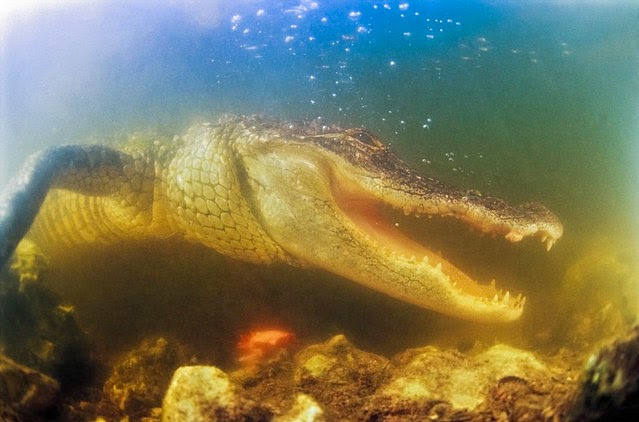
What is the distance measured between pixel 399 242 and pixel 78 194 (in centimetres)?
145

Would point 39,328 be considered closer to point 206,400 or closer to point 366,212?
point 206,400

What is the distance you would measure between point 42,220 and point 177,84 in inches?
31.3

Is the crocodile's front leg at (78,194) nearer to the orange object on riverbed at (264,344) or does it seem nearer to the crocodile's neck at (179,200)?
the crocodile's neck at (179,200)

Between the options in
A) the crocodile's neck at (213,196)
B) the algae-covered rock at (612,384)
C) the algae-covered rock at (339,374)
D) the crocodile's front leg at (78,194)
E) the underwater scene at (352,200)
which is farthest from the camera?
the crocodile's neck at (213,196)

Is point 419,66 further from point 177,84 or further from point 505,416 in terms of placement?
point 505,416

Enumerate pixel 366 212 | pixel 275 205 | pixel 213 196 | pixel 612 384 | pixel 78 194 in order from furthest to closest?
pixel 78 194
pixel 213 196
pixel 275 205
pixel 366 212
pixel 612 384

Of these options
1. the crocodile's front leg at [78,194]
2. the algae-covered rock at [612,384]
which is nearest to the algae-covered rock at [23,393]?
the crocodile's front leg at [78,194]

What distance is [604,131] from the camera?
1.19m

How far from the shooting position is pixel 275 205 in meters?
1.54

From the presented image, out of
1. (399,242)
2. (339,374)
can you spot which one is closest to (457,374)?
(339,374)

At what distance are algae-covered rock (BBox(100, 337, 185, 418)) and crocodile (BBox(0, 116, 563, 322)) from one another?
433 millimetres

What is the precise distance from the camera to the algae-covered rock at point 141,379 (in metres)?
1.14

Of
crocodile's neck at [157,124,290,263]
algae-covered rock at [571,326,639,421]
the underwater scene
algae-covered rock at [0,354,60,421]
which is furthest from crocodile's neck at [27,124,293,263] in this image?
algae-covered rock at [571,326,639,421]

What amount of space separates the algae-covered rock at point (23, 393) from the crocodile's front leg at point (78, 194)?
32cm
